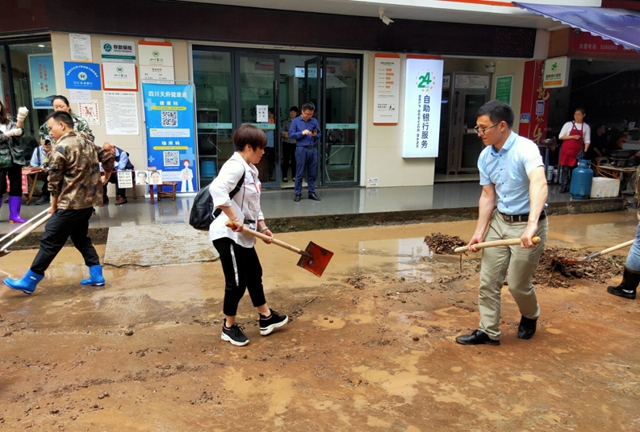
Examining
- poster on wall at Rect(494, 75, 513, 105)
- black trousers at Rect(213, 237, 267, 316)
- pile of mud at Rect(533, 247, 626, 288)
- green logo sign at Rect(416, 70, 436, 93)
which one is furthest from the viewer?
poster on wall at Rect(494, 75, 513, 105)

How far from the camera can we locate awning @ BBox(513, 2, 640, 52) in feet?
24.8

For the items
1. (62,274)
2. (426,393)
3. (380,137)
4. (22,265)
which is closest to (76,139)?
(62,274)

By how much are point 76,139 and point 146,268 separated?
1692mm

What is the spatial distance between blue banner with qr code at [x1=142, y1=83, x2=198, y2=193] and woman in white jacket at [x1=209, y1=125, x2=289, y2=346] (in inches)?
202

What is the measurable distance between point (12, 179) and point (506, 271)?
618cm

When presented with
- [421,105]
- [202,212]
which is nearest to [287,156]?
[421,105]

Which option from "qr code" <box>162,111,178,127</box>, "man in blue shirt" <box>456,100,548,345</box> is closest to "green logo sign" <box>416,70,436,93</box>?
"qr code" <box>162,111,178,127</box>

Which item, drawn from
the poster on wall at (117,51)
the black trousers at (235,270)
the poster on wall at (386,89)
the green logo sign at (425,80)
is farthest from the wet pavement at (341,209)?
the black trousers at (235,270)

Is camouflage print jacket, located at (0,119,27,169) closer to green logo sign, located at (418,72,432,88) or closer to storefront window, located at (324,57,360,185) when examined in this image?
storefront window, located at (324,57,360,185)

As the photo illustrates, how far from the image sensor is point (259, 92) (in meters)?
9.25

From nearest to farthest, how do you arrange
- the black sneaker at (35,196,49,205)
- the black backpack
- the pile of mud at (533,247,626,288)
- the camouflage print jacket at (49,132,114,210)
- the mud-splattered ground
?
1. the mud-splattered ground
2. the black backpack
3. the camouflage print jacket at (49,132,114,210)
4. the pile of mud at (533,247,626,288)
5. the black sneaker at (35,196,49,205)

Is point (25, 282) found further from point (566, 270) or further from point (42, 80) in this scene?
point (566, 270)

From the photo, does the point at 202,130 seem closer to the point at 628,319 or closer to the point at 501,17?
the point at 501,17

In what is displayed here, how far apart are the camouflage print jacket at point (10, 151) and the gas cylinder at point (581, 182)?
8961 mm
